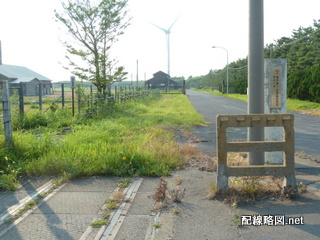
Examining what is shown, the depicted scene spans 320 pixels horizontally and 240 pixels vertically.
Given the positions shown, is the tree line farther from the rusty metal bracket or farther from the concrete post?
the rusty metal bracket

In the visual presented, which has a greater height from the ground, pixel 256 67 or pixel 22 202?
pixel 256 67

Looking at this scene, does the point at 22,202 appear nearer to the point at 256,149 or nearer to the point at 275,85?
the point at 256,149

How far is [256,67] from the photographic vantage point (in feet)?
19.8

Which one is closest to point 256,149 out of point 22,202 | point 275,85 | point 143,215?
point 143,215

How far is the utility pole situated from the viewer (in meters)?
5.95

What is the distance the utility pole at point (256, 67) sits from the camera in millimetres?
5945

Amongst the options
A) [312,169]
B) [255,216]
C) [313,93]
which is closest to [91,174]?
[255,216]

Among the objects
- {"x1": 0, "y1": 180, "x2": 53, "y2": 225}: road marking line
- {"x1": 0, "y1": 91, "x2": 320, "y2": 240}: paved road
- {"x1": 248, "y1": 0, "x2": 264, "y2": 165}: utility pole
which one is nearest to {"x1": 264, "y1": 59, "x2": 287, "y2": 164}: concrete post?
{"x1": 248, "y1": 0, "x2": 264, "y2": 165}: utility pole

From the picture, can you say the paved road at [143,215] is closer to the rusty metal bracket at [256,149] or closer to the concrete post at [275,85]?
the rusty metal bracket at [256,149]

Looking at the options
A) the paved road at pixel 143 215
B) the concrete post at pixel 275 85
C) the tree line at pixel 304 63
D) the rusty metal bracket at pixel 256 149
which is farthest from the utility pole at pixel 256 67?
the tree line at pixel 304 63

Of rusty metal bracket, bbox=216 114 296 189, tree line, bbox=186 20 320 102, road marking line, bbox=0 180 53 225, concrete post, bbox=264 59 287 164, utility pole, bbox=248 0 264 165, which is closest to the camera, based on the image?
road marking line, bbox=0 180 53 225

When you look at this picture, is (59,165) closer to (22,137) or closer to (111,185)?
(111,185)

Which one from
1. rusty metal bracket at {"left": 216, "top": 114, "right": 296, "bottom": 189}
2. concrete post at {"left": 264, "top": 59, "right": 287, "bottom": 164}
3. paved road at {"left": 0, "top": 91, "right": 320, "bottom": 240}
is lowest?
paved road at {"left": 0, "top": 91, "right": 320, "bottom": 240}

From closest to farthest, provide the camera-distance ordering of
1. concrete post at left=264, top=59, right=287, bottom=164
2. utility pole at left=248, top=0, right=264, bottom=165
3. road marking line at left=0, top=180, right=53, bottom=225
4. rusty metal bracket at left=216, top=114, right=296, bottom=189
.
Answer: road marking line at left=0, top=180, right=53, bottom=225 < rusty metal bracket at left=216, top=114, right=296, bottom=189 < utility pole at left=248, top=0, right=264, bottom=165 < concrete post at left=264, top=59, right=287, bottom=164
